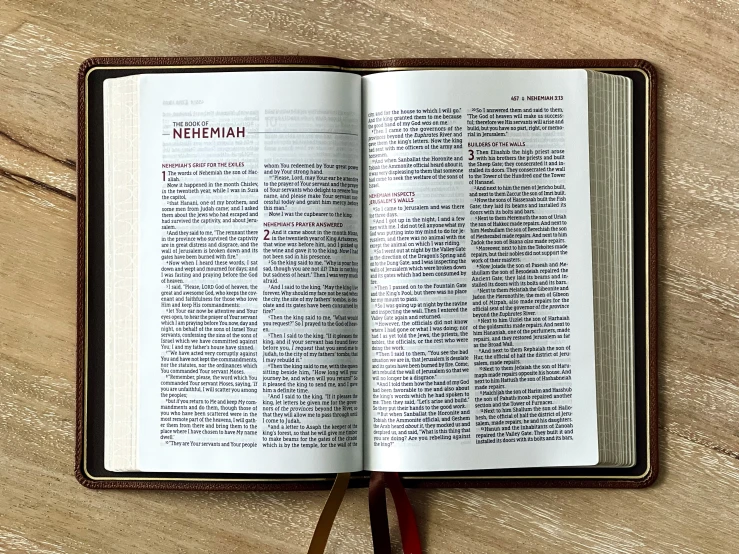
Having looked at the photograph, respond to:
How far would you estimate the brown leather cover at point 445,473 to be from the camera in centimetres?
56

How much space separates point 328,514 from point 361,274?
23 centimetres

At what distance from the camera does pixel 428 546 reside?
0.57 m

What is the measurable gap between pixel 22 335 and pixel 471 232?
0.46 metres

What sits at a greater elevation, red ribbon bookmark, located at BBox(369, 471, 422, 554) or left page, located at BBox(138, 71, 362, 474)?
left page, located at BBox(138, 71, 362, 474)

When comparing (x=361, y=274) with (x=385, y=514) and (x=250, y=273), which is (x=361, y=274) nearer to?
(x=250, y=273)

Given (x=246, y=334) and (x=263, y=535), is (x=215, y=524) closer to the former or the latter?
(x=263, y=535)

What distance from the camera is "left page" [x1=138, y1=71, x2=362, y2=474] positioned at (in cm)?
→ 54

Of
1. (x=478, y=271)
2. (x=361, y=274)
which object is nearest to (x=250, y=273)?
(x=361, y=274)

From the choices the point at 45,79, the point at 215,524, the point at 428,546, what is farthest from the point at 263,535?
the point at 45,79

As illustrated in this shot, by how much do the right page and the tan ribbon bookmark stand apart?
0.10 feet

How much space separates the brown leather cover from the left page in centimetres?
2

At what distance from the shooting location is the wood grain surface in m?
0.57

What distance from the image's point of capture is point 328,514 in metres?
0.55

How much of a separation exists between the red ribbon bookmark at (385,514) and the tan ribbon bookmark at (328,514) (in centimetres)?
3
